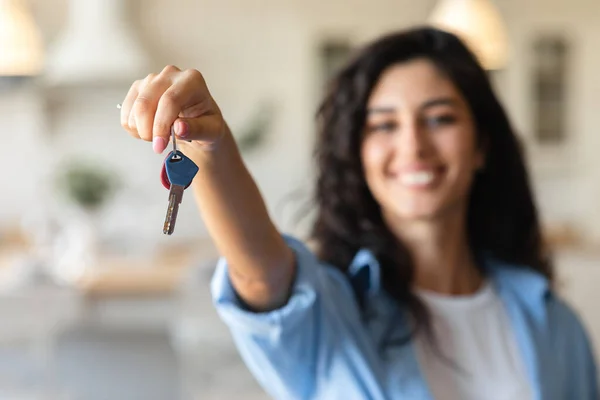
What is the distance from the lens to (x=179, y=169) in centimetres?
41

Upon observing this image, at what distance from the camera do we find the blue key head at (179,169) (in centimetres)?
41

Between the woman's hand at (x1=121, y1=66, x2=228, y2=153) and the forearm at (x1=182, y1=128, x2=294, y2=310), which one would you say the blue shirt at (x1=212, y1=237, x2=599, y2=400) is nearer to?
the forearm at (x1=182, y1=128, x2=294, y2=310)

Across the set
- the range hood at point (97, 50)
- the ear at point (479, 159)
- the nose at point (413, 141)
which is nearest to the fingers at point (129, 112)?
the nose at point (413, 141)

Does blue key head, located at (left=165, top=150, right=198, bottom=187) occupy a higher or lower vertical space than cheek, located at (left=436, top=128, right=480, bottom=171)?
higher

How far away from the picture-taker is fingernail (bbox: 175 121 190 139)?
1.49 feet

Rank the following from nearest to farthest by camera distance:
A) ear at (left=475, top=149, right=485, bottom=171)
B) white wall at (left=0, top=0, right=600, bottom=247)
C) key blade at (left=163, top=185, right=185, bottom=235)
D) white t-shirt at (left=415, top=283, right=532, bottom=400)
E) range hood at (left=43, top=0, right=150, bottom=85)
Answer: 1. key blade at (left=163, top=185, right=185, bottom=235)
2. white t-shirt at (left=415, top=283, right=532, bottom=400)
3. ear at (left=475, top=149, right=485, bottom=171)
4. range hood at (left=43, top=0, right=150, bottom=85)
5. white wall at (left=0, top=0, right=600, bottom=247)

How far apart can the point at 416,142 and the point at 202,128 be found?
1.30ft

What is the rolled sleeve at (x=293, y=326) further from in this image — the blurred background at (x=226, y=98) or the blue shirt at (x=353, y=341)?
the blurred background at (x=226, y=98)

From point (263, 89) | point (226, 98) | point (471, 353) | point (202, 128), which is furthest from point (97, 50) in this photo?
point (202, 128)

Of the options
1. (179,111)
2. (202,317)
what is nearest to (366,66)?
(179,111)

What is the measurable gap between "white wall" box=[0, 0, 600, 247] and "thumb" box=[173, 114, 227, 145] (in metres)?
3.33

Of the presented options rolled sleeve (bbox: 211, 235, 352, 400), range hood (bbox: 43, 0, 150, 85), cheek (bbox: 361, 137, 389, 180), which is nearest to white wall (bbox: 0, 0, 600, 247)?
range hood (bbox: 43, 0, 150, 85)

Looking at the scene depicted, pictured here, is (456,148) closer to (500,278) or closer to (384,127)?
(384,127)

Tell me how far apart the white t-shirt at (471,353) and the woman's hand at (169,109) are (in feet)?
1.46
